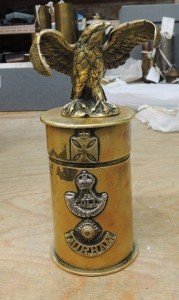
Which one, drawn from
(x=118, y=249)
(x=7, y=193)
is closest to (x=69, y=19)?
(x=7, y=193)

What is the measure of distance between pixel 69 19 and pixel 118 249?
102cm

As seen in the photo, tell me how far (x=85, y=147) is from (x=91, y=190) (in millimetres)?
52

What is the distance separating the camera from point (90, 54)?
1.36 feet

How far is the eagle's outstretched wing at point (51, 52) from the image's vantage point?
0.39 m

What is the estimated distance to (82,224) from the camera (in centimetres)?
43

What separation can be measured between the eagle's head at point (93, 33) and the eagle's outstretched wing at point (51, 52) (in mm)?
22

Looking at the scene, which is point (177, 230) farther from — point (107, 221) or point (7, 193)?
point (7, 193)

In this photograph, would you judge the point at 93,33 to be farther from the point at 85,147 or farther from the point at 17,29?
the point at 17,29

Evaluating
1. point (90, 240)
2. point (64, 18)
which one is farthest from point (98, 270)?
point (64, 18)

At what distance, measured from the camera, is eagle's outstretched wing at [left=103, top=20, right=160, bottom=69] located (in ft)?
1.35

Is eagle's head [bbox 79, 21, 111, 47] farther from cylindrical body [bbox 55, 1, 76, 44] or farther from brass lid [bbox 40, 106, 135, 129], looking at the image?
cylindrical body [bbox 55, 1, 76, 44]

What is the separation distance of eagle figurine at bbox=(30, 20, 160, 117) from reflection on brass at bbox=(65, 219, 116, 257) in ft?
0.43

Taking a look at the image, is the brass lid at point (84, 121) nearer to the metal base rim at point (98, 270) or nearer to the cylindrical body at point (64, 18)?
the metal base rim at point (98, 270)

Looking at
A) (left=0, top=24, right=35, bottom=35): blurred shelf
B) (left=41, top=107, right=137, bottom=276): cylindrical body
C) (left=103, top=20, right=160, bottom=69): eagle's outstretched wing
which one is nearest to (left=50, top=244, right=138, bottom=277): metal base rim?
(left=41, top=107, right=137, bottom=276): cylindrical body
